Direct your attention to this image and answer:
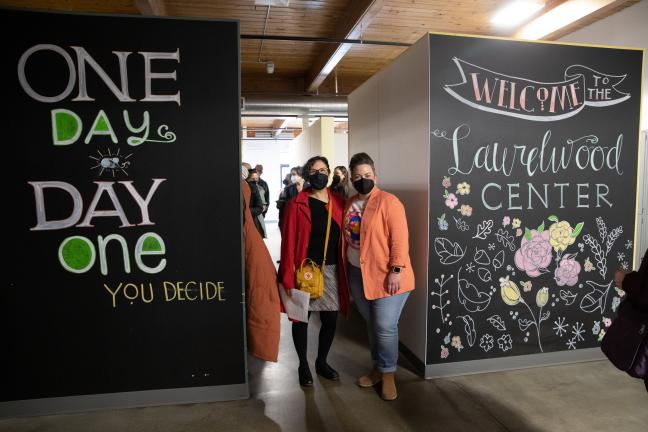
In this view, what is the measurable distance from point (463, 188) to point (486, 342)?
1.16 metres

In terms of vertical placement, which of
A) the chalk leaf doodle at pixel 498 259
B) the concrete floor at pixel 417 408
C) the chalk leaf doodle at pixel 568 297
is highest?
the chalk leaf doodle at pixel 498 259

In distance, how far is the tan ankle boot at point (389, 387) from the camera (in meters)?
→ 2.87

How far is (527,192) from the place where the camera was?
3225 millimetres

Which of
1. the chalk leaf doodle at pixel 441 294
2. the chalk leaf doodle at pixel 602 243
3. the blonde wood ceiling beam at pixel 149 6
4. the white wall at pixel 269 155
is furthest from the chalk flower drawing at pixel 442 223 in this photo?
the white wall at pixel 269 155

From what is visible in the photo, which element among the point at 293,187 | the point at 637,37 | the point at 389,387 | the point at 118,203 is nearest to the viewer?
the point at 118,203

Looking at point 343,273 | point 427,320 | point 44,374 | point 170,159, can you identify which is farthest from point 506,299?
point 44,374

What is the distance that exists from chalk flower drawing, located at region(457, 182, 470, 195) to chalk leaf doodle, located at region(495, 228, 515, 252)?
393mm

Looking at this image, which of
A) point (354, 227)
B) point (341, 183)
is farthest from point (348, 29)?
point (354, 227)

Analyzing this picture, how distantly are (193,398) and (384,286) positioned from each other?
1450mm

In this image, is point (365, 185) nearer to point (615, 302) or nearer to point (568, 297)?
point (568, 297)

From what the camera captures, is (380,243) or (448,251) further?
(448,251)

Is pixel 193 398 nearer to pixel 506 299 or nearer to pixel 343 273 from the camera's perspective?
pixel 343 273

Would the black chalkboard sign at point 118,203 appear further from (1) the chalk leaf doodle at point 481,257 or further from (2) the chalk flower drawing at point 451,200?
(1) the chalk leaf doodle at point 481,257

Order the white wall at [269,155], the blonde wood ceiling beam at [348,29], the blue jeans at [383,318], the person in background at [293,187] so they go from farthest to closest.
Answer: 1. the white wall at [269,155]
2. the person in background at [293,187]
3. the blonde wood ceiling beam at [348,29]
4. the blue jeans at [383,318]
